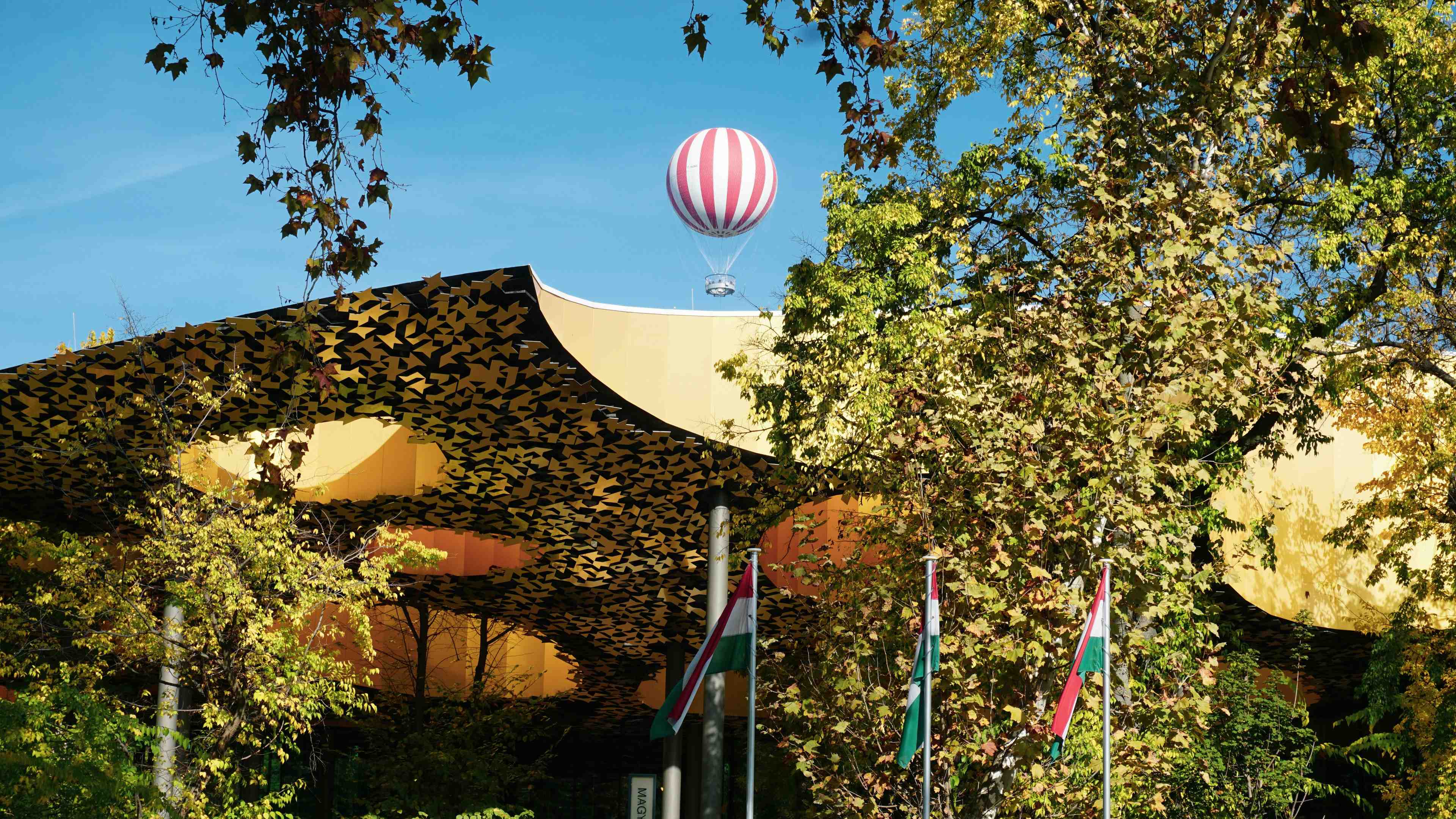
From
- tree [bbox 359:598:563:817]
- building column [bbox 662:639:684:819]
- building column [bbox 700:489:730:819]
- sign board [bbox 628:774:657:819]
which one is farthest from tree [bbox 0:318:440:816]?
sign board [bbox 628:774:657:819]

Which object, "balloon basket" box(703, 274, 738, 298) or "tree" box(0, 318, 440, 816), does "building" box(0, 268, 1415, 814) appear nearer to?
"tree" box(0, 318, 440, 816)

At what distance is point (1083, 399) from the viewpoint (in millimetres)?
10984

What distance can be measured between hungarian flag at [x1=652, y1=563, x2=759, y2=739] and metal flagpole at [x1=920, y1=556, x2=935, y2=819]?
151 cm

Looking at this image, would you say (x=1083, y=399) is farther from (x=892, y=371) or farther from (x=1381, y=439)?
(x=1381, y=439)

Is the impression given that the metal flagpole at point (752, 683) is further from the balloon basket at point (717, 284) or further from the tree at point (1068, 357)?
the balloon basket at point (717, 284)

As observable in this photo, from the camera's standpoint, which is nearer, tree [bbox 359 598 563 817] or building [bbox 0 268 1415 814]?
building [bbox 0 268 1415 814]

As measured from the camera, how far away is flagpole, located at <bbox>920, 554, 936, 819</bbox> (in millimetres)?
9484

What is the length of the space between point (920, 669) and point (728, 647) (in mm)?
1953

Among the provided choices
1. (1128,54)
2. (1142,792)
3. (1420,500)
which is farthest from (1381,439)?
(1142,792)

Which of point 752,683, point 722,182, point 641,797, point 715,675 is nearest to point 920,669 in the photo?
point 752,683

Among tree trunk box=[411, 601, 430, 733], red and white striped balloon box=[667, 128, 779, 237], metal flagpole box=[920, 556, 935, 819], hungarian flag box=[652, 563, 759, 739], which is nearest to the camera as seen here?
metal flagpole box=[920, 556, 935, 819]

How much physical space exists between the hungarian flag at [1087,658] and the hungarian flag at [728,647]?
8.00 feet

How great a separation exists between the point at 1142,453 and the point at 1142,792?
3002 mm

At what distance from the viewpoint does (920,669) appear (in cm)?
998
